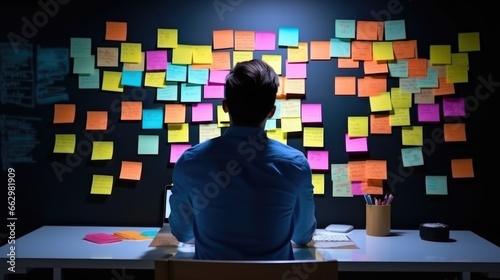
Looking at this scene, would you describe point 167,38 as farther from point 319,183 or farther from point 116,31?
point 319,183

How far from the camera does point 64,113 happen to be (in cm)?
224

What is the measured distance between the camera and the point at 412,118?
7.29 feet

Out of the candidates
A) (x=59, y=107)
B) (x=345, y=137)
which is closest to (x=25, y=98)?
(x=59, y=107)

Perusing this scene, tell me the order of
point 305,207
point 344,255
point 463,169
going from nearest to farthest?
point 305,207 < point 344,255 < point 463,169

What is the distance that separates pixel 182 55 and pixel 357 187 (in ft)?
3.28

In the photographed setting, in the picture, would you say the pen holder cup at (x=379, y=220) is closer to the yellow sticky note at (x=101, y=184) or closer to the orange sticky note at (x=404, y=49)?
the orange sticky note at (x=404, y=49)

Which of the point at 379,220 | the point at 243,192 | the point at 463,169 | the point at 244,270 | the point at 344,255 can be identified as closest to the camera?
the point at 244,270

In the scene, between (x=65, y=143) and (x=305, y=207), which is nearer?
(x=305, y=207)

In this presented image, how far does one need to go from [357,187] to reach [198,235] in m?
1.04

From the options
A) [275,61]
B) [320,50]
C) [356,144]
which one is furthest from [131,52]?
[356,144]

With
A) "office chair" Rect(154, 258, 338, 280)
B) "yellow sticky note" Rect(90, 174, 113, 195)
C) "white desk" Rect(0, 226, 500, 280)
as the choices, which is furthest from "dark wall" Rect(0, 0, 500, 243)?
"office chair" Rect(154, 258, 338, 280)

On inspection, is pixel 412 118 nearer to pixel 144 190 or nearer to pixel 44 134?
pixel 144 190

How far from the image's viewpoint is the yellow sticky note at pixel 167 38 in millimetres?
2244

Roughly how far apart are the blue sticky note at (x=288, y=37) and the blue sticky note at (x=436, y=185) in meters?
0.86
